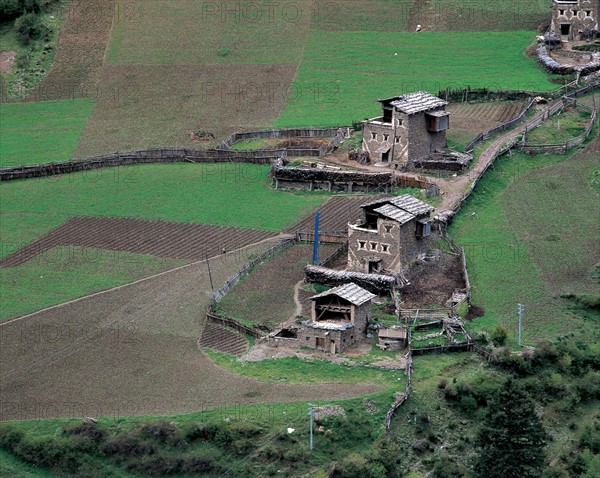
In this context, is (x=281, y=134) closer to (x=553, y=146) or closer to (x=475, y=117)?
(x=475, y=117)

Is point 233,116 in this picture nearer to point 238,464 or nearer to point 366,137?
point 366,137

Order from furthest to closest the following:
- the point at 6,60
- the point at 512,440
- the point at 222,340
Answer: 1. the point at 6,60
2. the point at 222,340
3. the point at 512,440

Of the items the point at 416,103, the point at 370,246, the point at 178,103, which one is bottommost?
the point at 178,103

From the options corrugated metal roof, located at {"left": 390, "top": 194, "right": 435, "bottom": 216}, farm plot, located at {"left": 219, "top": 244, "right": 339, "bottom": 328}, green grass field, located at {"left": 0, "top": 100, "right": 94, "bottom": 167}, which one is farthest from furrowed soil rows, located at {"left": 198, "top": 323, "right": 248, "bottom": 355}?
green grass field, located at {"left": 0, "top": 100, "right": 94, "bottom": 167}

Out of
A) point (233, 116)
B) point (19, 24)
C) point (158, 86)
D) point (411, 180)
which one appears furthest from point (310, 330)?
point (19, 24)

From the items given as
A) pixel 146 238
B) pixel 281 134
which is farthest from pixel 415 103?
pixel 146 238

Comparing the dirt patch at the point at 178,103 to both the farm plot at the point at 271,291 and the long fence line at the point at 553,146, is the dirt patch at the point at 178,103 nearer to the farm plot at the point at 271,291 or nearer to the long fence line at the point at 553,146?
the long fence line at the point at 553,146
